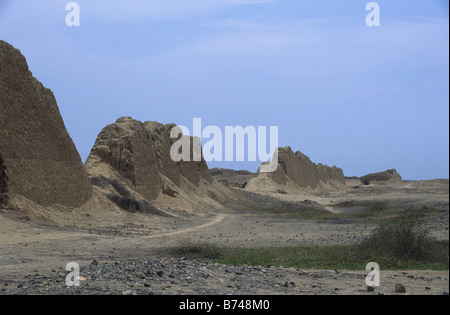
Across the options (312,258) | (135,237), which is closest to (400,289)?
(312,258)

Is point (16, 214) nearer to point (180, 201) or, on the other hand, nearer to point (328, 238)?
point (328, 238)

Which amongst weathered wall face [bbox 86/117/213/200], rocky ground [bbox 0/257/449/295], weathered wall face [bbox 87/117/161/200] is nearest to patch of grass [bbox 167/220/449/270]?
rocky ground [bbox 0/257/449/295]

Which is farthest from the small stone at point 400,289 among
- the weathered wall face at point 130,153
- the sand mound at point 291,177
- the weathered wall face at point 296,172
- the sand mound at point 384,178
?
the sand mound at point 384,178

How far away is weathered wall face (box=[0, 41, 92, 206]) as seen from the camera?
55.1 feet

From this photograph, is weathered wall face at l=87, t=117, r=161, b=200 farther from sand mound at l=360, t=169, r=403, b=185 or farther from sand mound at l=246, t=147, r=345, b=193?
sand mound at l=360, t=169, r=403, b=185

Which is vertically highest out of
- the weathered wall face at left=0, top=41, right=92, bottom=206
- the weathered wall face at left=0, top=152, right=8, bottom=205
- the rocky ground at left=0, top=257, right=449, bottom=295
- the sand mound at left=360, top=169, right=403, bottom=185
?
the sand mound at left=360, top=169, right=403, bottom=185

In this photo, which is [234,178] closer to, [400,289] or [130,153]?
[130,153]

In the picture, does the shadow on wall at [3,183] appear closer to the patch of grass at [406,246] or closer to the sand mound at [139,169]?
the sand mound at [139,169]

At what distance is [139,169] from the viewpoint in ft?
89.3

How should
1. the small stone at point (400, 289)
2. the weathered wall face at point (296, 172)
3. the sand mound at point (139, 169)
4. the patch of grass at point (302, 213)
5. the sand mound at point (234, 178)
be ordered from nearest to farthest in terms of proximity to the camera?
the small stone at point (400, 289) → the sand mound at point (139, 169) → the patch of grass at point (302, 213) → the sand mound at point (234, 178) → the weathered wall face at point (296, 172)

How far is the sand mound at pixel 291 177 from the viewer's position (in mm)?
56506

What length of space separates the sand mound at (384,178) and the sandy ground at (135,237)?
78.0 metres

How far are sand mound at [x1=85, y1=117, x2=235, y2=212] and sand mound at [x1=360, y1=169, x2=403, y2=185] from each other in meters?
70.6
